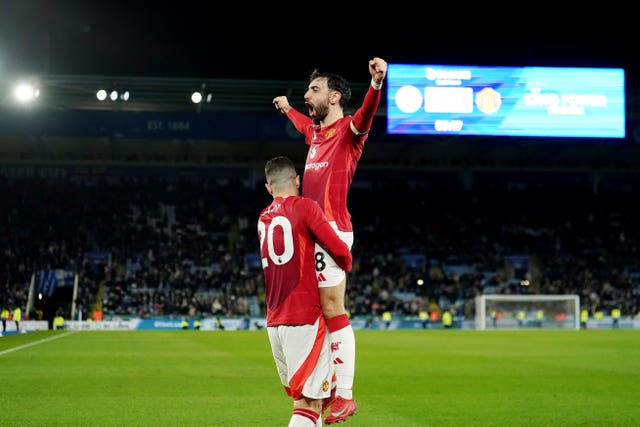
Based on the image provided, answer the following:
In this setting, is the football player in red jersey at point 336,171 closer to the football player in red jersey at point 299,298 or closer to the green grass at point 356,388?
the football player in red jersey at point 299,298

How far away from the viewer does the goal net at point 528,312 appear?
111 ft

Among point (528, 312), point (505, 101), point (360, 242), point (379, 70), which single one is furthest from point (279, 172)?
point (360, 242)

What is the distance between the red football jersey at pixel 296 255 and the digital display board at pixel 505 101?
78.0 feet

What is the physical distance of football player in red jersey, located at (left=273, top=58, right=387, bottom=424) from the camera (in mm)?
5309

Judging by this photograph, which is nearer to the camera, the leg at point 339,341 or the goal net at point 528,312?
the leg at point 339,341

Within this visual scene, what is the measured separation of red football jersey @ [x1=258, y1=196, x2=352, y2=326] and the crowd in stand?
29727 millimetres

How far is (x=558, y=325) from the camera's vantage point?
3412 cm

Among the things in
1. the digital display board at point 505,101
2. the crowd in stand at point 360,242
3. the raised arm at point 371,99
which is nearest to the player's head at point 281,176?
the raised arm at point 371,99

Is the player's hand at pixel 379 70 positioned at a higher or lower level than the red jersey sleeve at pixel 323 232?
higher

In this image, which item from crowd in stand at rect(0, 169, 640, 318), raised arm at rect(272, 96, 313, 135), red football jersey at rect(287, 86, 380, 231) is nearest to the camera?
red football jersey at rect(287, 86, 380, 231)

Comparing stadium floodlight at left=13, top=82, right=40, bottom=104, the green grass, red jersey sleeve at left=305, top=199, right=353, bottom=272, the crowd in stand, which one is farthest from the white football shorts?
the crowd in stand

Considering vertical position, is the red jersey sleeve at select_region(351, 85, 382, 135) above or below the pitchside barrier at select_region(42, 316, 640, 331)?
above

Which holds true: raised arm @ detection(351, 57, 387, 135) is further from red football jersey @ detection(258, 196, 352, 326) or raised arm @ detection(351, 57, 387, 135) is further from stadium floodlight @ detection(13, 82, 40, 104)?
stadium floodlight @ detection(13, 82, 40, 104)

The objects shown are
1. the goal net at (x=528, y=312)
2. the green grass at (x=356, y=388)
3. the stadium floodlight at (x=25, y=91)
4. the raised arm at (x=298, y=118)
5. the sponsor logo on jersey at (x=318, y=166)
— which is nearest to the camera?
the sponsor logo on jersey at (x=318, y=166)
